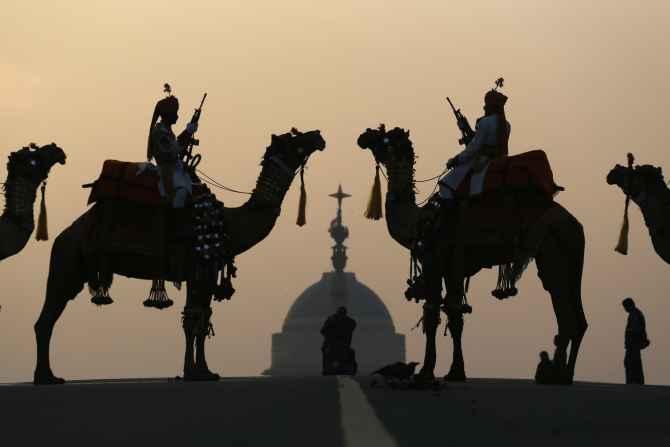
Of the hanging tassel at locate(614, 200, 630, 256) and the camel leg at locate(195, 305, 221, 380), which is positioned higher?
the hanging tassel at locate(614, 200, 630, 256)

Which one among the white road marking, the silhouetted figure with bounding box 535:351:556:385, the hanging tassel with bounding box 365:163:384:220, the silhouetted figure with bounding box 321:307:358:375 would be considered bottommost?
the white road marking

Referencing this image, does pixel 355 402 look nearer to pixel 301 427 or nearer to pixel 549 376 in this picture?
pixel 301 427

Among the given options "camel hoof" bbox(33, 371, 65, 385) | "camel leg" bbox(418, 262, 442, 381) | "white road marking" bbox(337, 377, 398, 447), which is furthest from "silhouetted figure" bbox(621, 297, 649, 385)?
"white road marking" bbox(337, 377, 398, 447)

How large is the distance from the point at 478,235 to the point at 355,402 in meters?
7.80

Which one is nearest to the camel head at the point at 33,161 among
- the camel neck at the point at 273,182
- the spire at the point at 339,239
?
the camel neck at the point at 273,182

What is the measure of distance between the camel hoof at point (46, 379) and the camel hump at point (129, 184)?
2.61 metres

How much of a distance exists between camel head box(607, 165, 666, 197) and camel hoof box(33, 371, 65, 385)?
9.16 meters

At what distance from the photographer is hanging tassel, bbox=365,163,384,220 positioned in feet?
82.4

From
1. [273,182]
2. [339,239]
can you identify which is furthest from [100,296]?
[339,239]

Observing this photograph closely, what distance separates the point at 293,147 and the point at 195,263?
2.93m

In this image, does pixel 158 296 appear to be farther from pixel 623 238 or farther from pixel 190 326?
pixel 623 238

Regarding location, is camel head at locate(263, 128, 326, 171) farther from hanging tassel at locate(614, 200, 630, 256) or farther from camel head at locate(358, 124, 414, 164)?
hanging tassel at locate(614, 200, 630, 256)

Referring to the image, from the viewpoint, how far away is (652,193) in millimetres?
25812

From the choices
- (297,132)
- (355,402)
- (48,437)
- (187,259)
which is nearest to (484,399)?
(355,402)
